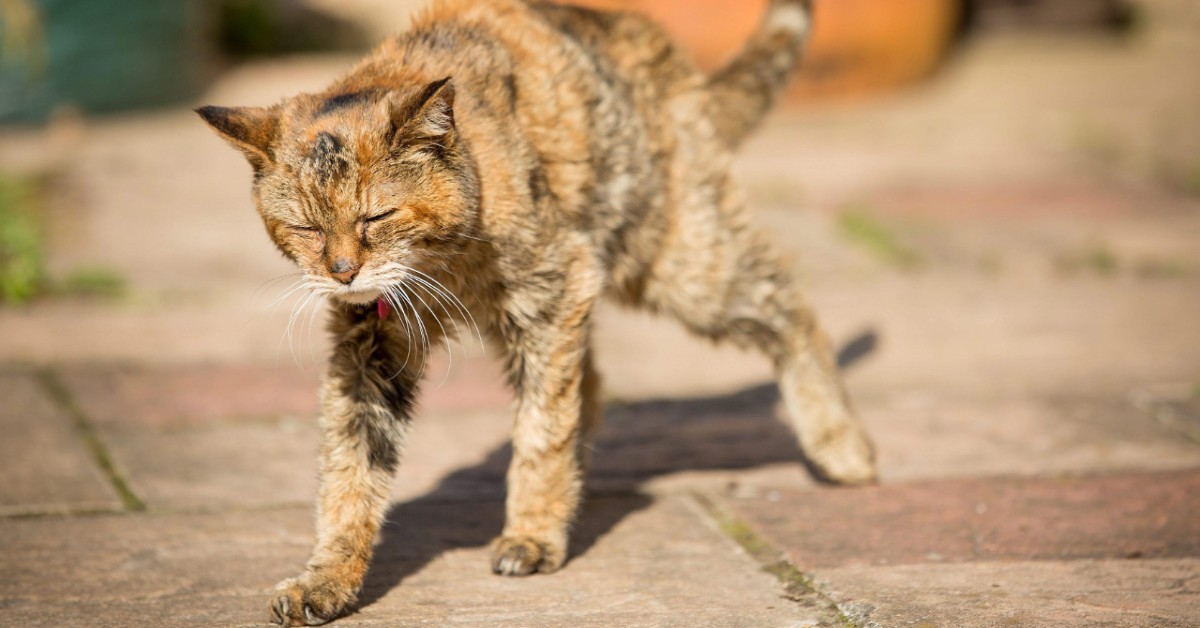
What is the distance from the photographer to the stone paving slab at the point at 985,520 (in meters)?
3.59

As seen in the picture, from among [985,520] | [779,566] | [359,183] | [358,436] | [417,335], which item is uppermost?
[359,183]

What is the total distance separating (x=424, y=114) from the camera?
3.20 meters

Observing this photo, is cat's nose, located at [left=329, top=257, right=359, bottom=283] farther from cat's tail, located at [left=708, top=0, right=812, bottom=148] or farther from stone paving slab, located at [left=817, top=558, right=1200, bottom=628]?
cat's tail, located at [left=708, top=0, right=812, bottom=148]

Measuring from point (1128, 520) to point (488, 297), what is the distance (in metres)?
1.99

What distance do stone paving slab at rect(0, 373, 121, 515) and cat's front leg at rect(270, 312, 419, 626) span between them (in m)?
0.93

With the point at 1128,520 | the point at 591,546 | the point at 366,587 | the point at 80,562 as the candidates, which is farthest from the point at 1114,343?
the point at 80,562

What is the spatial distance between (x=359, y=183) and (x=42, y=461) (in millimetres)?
1793

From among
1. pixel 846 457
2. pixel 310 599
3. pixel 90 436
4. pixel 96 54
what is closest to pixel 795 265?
pixel 846 457

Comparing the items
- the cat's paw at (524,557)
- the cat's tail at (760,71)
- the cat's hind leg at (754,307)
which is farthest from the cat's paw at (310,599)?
the cat's tail at (760,71)

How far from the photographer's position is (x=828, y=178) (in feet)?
27.5

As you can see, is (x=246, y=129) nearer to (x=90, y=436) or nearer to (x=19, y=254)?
(x=90, y=436)

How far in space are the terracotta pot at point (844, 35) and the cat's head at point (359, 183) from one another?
6.37 metres

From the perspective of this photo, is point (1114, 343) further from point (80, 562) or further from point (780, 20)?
point (80, 562)

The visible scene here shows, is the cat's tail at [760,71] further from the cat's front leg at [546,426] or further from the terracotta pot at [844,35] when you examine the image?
the terracotta pot at [844,35]
